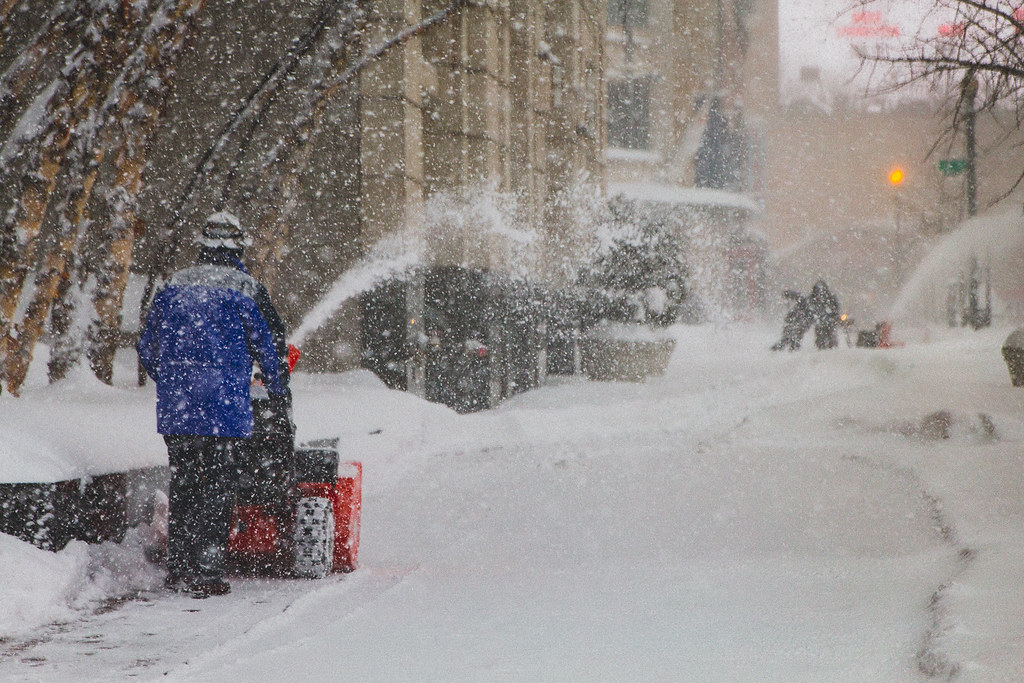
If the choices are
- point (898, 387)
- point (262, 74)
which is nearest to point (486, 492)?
point (262, 74)

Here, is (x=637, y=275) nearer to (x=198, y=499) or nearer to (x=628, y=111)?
(x=198, y=499)

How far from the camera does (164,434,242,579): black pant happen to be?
4160 mm

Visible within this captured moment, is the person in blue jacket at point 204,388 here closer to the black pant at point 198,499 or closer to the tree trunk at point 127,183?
the black pant at point 198,499

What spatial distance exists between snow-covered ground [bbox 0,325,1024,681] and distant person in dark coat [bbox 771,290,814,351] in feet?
46.1

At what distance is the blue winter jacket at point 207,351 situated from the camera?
413 cm

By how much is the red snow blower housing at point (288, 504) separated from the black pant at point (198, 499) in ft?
0.34

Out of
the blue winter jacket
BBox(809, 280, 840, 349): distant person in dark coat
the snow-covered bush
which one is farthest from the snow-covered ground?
BBox(809, 280, 840, 349): distant person in dark coat

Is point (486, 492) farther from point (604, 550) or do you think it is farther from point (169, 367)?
point (169, 367)

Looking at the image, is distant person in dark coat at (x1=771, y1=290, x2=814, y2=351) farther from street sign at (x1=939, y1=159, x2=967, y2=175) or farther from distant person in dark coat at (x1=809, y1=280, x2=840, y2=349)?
street sign at (x1=939, y1=159, x2=967, y2=175)

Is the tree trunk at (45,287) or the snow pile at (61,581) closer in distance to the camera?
the snow pile at (61,581)

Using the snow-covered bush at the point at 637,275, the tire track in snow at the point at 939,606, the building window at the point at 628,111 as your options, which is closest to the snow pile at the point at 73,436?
the tire track in snow at the point at 939,606

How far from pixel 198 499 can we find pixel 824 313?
2053 centimetres

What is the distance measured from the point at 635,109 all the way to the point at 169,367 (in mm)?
30521

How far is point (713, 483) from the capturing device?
6613 millimetres
